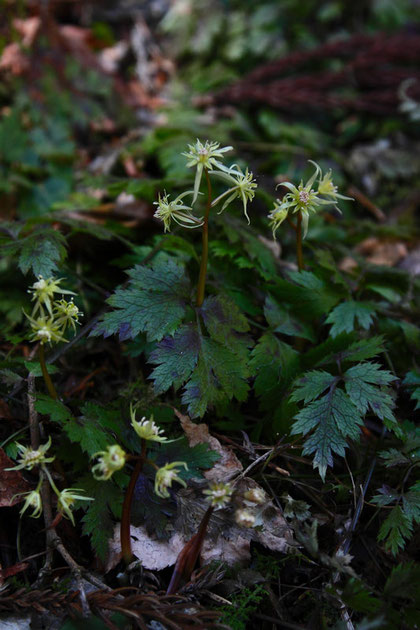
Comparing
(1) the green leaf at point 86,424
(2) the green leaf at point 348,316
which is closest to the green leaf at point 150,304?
(1) the green leaf at point 86,424

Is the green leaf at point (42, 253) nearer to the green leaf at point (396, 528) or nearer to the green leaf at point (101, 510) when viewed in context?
the green leaf at point (101, 510)

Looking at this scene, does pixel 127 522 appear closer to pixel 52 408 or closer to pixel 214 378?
pixel 52 408

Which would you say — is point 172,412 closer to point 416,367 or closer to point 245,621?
point 245,621

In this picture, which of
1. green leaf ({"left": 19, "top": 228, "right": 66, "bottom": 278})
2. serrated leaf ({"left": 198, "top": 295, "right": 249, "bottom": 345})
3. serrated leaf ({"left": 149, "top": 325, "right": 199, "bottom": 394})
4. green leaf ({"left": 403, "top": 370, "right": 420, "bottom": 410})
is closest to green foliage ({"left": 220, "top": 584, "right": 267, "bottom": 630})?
serrated leaf ({"left": 149, "top": 325, "right": 199, "bottom": 394})

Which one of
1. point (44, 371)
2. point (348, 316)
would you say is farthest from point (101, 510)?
point (348, 316)

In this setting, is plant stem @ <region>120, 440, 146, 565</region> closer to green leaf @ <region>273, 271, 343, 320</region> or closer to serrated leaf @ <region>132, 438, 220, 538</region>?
serrated leaf @ <region>132, 438, 220, 538</region>

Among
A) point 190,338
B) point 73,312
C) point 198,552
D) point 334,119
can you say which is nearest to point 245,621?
point 198,552
